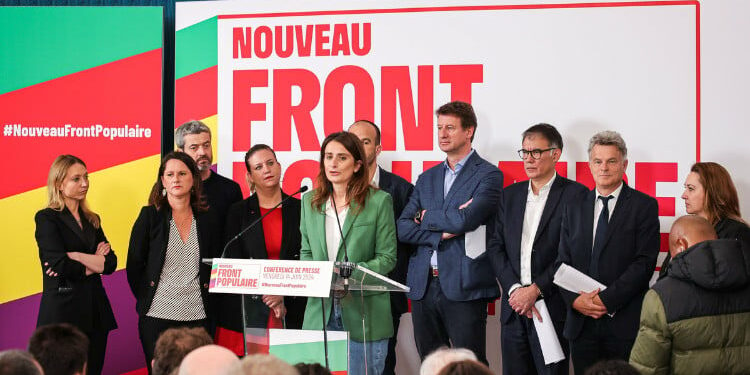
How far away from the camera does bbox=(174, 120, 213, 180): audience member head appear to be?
553cm

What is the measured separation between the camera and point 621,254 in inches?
186

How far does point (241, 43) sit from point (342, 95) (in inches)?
33.8

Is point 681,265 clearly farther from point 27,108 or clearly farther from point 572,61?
point 27,108

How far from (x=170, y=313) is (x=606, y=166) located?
2.66m

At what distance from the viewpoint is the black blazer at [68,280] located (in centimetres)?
494

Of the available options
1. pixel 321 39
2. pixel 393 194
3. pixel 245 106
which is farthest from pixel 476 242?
pixel 245 106

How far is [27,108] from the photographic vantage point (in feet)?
20.5

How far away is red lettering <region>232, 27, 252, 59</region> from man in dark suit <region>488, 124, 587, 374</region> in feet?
7.50

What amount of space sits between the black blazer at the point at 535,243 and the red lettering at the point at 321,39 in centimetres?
191

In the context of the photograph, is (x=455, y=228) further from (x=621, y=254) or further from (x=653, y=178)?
(x=653, y=178)

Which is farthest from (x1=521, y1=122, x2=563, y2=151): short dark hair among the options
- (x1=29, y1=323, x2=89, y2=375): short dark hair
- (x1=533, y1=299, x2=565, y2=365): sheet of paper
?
(x1=29, y1=323, x2=89, y2=375): short dark hair

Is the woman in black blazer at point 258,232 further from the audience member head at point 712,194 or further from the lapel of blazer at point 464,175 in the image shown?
the audience member head at point 712,194

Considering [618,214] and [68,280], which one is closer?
[618,214]

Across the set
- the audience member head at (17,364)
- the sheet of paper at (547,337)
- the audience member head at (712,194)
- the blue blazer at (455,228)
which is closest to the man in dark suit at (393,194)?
the blue blazer at (455,228)
